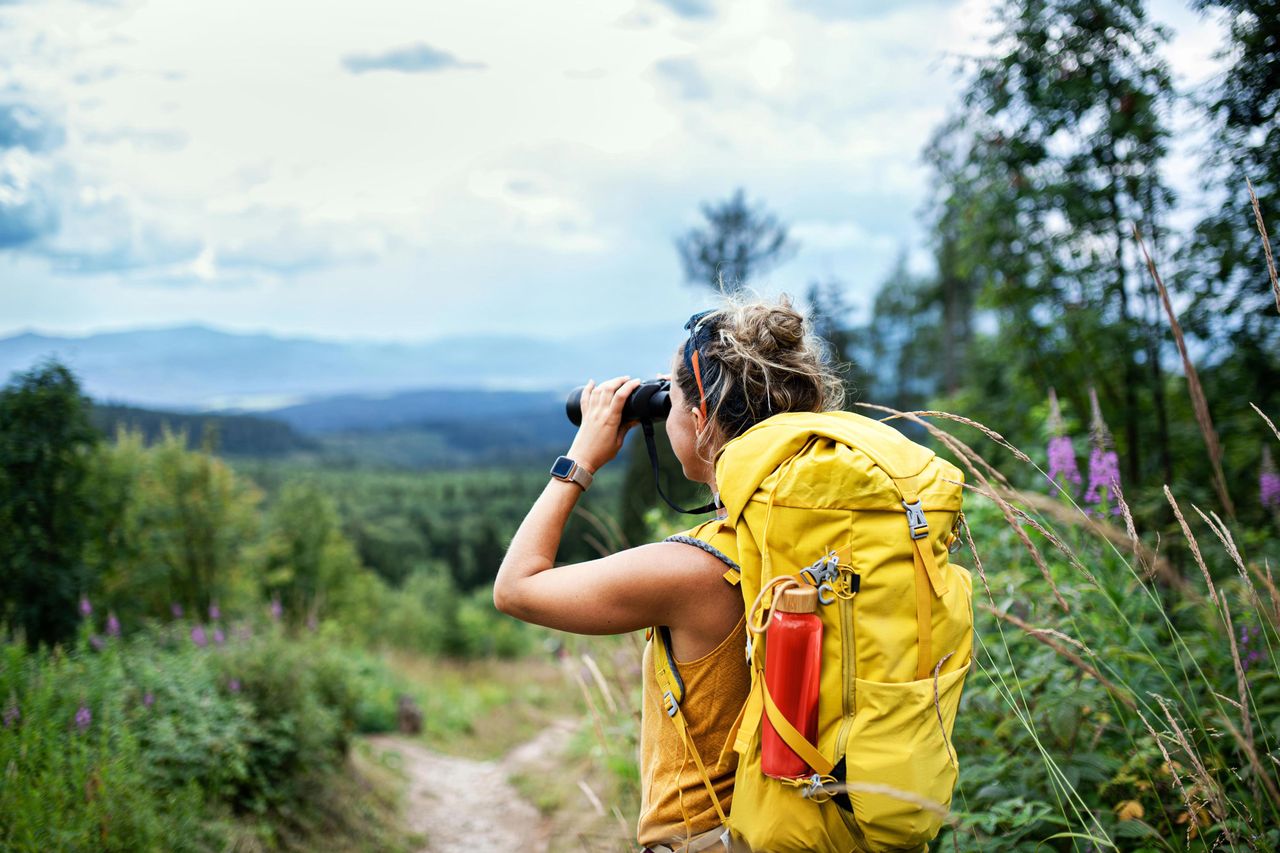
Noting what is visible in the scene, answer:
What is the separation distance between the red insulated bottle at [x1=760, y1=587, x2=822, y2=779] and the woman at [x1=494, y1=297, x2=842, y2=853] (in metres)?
0.18

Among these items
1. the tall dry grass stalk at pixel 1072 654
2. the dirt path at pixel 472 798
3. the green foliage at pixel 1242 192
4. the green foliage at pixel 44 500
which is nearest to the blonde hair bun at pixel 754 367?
the tall dry grass stalk at pixel 1072 654

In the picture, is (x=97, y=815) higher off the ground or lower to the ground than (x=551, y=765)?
higher

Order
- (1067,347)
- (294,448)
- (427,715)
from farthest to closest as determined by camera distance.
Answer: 1. (294,448)
2. (427,715)
3. (1067,347)

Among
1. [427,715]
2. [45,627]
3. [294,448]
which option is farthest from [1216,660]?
[294,448]

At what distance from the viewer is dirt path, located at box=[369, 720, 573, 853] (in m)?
5.73

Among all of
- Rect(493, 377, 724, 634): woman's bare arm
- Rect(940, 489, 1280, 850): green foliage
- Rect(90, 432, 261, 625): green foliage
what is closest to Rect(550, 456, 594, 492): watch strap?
Rect(493, 377, 724, 634): woman's bare arm

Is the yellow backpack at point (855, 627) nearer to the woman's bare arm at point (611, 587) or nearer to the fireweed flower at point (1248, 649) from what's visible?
the woman's bare arm at point (611, 587)

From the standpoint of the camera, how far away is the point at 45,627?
584 centimetres

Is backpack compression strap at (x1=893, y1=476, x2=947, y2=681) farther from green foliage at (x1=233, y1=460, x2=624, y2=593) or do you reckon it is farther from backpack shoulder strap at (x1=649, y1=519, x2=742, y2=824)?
green foliage at (x1=233, y1=460, x2=624, y2=593)

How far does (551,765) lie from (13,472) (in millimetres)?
5100

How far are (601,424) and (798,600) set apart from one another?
58 cm

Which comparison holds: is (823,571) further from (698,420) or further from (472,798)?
(472,798)

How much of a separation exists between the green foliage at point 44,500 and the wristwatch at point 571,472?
19.3 ft

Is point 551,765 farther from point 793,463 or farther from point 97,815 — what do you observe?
point 793,463
